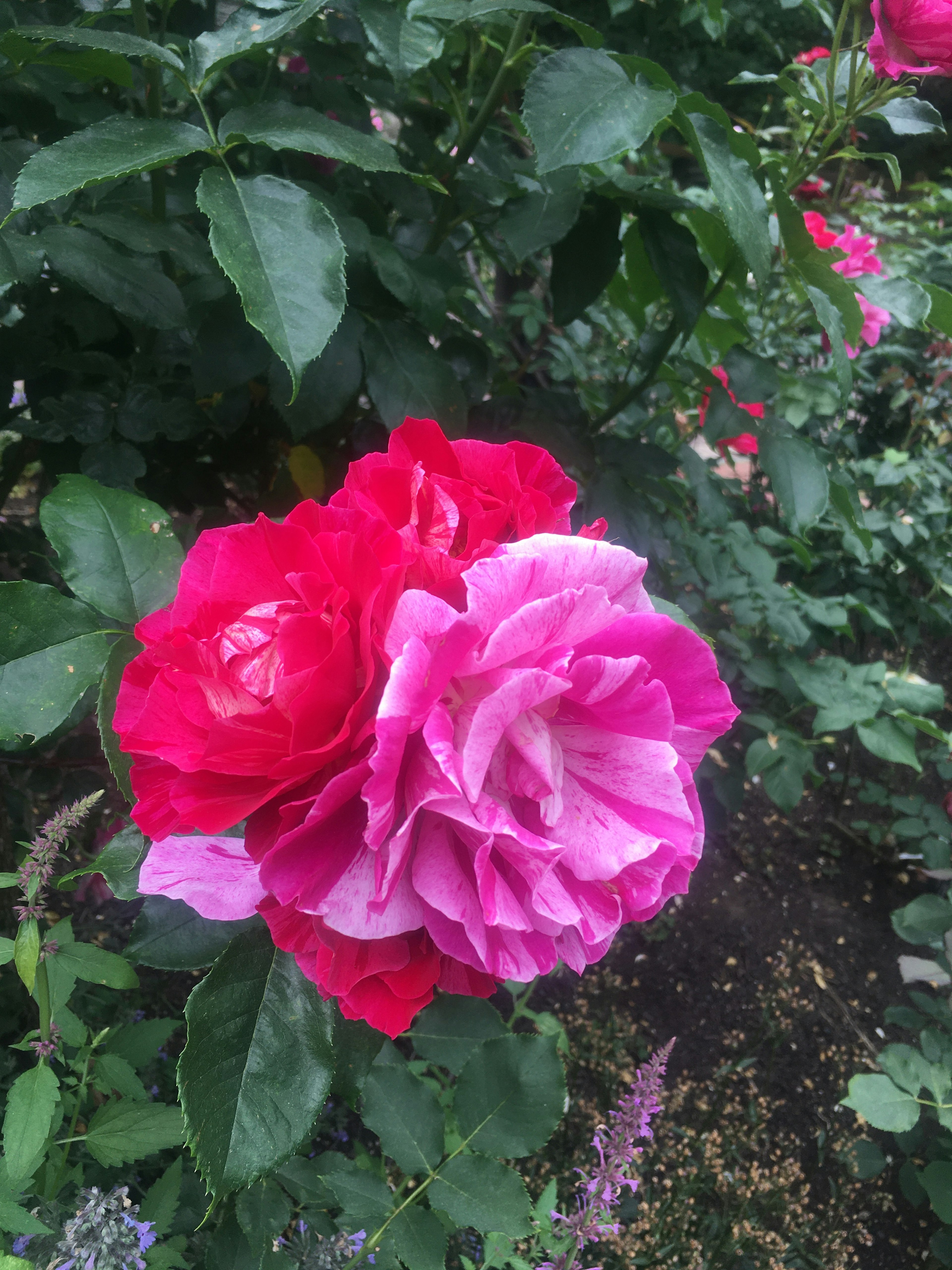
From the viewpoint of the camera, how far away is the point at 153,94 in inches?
26.4

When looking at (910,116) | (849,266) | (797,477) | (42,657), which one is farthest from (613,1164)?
(849,266)

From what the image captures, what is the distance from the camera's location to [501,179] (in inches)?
35.5

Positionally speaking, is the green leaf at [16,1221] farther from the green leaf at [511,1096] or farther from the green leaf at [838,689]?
the green leaf at [838,689]

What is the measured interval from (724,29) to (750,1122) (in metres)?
1.73

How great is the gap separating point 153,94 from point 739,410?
2.28 feet

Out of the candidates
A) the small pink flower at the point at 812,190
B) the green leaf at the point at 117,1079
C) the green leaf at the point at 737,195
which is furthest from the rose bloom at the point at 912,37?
the green leaf at the point at 117,1079

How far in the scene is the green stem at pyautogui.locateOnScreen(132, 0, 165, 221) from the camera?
0.64 m

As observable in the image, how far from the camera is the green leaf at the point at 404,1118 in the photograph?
0.66 meters

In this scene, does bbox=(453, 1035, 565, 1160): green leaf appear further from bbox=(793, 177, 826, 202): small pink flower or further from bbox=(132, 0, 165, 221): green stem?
bbox=(793, 177, 826, 202): small pink flower

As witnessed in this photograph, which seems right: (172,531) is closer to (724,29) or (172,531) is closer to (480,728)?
(480,728)

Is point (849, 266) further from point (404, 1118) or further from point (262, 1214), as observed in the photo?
point (262, 1214)

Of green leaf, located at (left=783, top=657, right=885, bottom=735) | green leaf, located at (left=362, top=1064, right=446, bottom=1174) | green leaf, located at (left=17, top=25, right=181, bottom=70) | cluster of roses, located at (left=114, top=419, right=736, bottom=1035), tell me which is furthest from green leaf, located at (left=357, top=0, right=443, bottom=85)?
green leaf, located at (left=783, top=657, right=885, bottom=735)

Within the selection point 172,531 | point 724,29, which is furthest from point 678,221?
point 172,531

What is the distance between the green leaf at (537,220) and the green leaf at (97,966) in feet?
2.22
